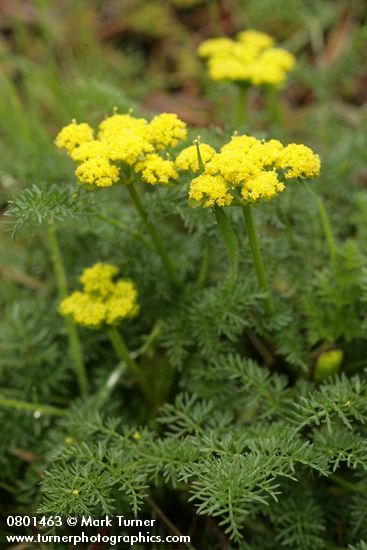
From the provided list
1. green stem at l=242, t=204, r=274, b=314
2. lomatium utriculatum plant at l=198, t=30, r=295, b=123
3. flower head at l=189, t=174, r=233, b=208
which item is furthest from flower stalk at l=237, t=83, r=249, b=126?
flower head at l=189, t=174, r=233, b=208

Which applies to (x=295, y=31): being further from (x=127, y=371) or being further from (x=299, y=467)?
(x=299, y=467)

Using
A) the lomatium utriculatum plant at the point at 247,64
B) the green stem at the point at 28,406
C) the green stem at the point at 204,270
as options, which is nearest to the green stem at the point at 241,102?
Answer: the lomatium utriculatum plant at the point at 247,64

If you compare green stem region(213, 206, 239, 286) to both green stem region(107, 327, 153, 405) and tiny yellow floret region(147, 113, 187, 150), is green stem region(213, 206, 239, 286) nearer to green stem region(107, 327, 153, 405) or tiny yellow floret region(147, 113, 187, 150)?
tiny yellow floret region(147, 113, 187, 150)

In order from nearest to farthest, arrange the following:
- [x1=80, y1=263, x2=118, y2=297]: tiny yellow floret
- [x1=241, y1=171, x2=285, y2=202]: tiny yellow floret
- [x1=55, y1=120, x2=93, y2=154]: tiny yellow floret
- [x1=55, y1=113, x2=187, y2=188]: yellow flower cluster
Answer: [x1=241, y1=171, x2=285, y2=202]: tiny yellow floret, [x1=55, y1=113, x2=187, y2=188]: yellow flower cluster, [x1=55, y1=120, x2=93, y2=154]: tiny yellow floret, [x1=80, y1=263, x2=118, y2=297]: tiny yellow floret

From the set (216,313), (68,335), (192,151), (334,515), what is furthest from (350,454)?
(68,335)

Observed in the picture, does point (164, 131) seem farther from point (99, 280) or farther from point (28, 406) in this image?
point (28, 406)

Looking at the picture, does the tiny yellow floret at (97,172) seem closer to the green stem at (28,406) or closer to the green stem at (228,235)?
the green stem at (228,235)
